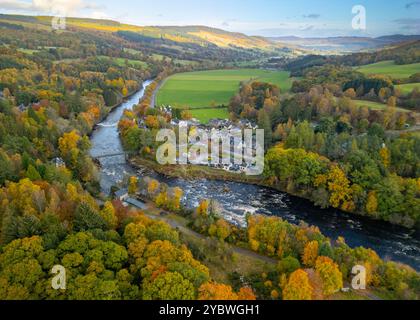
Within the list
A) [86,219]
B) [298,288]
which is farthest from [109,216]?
[298,288]

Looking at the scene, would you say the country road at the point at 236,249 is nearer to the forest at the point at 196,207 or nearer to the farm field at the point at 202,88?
the forest at the point at 196,207

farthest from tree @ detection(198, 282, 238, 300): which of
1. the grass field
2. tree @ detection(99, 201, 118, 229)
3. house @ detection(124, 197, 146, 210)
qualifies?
the grass field

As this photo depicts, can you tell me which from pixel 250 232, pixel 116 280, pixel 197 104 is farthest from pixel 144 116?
pixel 116 280

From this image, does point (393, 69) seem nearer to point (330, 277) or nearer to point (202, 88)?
point (202, 88)

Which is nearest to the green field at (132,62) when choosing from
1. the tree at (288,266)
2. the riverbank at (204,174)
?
the riverbank at (204,174)

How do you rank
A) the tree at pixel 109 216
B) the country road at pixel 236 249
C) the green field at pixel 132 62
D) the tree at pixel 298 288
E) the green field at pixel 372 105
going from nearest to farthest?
the tree at pixel 298 288, the tree at pixel 109 216, the country road at pixel 236 249, the green field at pixel 372 105, the green field at pixel 132 62

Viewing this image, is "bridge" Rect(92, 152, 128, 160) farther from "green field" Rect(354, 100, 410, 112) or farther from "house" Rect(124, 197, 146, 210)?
"green field" Rect(354, 100, 410, 112)

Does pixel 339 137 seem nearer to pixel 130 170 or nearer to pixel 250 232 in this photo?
pixel 250 232
